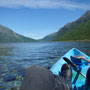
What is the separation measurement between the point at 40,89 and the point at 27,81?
0.50 meters

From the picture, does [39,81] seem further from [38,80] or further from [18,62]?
[18,62]

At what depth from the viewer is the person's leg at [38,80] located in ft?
10.7

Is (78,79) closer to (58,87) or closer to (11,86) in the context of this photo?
(58,87)

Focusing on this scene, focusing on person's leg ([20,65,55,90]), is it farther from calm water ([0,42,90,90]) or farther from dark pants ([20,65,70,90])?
calm water ([0,42,90,90])

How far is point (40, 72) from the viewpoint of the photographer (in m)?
3.58

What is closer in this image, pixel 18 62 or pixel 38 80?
pixel 38 80

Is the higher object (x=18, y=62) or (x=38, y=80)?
(x=38, y=80)

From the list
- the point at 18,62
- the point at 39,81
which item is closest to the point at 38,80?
the point at 39,81

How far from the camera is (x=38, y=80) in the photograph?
3377 mm

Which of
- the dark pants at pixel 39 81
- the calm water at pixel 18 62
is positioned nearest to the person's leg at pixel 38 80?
the dark pants at pixel 39 81

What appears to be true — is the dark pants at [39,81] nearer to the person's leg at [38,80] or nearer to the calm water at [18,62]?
the person's leg at [38,80]

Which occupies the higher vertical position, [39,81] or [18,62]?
[39,81]

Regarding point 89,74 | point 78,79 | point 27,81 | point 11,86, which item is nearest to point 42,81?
point 27,81

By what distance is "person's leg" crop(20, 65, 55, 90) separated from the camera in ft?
10.7
